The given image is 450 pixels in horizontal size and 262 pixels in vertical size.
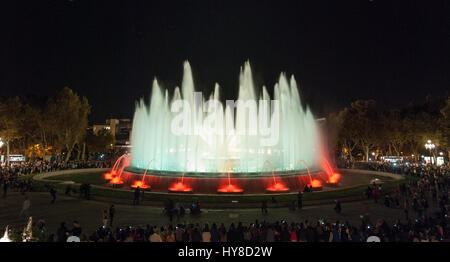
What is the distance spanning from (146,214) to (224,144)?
15439 mm

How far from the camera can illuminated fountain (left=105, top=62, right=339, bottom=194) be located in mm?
22375

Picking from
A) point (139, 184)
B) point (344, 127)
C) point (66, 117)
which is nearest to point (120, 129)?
point (66, 117)

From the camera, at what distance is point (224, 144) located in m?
30.7

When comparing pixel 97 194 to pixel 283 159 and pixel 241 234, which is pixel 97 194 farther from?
pixel 283 159

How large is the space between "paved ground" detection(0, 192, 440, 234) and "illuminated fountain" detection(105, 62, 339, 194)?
4.62 m

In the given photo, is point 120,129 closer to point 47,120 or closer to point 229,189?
point 47,120

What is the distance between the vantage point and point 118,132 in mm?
131000

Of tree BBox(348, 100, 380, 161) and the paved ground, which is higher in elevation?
tree BBox(348, 100, 380, 161)

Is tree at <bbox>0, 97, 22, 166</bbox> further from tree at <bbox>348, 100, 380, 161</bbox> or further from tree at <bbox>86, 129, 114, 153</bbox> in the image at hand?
tree at <bbox>348, 100, 380, 161</bbox>

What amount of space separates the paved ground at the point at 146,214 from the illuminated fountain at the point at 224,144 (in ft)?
15.2

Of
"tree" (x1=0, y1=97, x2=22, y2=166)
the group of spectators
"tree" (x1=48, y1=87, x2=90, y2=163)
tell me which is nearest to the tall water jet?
the group of spectators

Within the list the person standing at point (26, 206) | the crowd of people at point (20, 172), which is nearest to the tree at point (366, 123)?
the crowd of people at point (20, 172)
